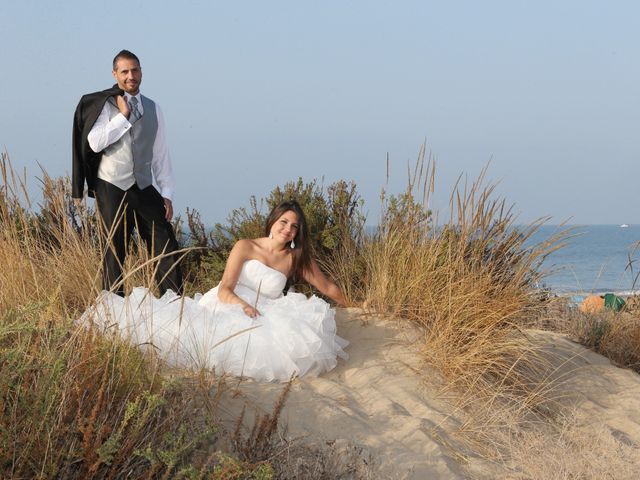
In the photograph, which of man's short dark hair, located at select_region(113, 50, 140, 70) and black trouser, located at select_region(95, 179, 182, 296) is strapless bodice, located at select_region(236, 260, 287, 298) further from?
man's short dark hair, located at select_region(113, 50, 140, 70)

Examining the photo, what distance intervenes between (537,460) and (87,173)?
154 inches

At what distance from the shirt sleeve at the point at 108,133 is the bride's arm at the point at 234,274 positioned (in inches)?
53.2

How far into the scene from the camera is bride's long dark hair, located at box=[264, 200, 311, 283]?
5445mm

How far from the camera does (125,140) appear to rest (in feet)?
19.6

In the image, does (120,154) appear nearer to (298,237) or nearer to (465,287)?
(298,237)

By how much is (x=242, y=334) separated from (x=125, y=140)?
6.98ft

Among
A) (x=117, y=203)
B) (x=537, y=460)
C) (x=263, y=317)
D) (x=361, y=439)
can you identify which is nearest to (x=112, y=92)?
(x=117, y=203)

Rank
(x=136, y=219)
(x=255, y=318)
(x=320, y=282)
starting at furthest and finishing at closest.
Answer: (x=136, y=219)
(x=320, y=282)
(x=255, y=318)

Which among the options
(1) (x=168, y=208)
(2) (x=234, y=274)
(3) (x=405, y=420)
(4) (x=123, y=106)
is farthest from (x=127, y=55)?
(3) (x=405, y=420)

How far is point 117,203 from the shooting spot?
602 cm

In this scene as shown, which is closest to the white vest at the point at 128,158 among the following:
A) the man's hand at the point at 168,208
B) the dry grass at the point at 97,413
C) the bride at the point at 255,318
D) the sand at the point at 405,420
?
the man's hand at the point at 168,208

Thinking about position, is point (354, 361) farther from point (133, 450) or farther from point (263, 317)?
point (133, 450)

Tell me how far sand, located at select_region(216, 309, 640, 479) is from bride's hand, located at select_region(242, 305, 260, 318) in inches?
20.9

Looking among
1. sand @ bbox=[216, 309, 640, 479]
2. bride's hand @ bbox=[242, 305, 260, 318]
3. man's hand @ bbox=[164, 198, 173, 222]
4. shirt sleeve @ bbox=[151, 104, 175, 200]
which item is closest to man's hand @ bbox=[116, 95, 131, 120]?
shirt sleeve @ bbox=[151, 104, 175, 200]
